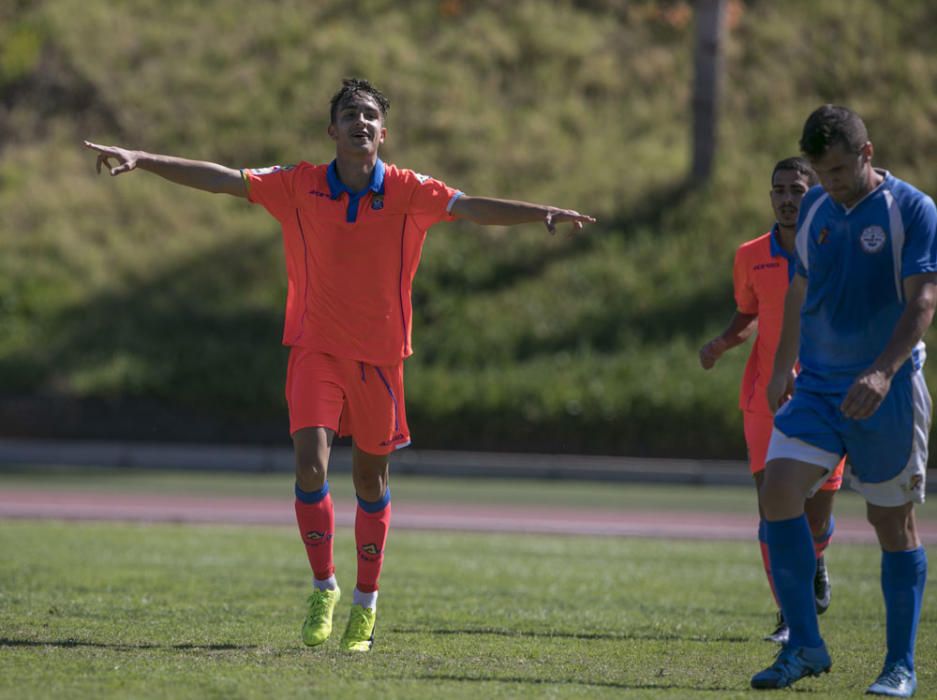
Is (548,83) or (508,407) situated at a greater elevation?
(548,83)

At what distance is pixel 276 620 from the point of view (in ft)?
25.2

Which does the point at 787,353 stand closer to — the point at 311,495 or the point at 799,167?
the point at 799,167

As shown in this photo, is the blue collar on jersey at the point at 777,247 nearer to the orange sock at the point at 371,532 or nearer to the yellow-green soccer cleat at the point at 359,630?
the orange sock at the point at 371,532

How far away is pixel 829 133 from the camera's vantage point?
18.1ft

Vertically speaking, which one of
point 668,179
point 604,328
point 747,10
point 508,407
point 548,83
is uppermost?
point 747,10

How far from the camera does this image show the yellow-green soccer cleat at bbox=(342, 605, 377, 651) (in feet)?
22.0

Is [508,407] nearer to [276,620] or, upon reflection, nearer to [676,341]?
[676,341]

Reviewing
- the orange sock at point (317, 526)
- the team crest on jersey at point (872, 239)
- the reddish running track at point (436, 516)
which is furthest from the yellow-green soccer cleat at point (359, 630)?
the reddish running track at point (436, 516)

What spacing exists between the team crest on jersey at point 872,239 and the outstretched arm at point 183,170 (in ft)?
9.71

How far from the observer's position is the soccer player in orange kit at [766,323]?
7.71 m

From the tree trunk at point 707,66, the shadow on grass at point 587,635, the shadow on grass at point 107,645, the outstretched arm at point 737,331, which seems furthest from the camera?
the tree trunk at point 707,66

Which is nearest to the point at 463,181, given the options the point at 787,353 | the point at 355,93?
the point at 355,93

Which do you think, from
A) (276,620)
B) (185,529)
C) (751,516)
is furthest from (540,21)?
(276,620)

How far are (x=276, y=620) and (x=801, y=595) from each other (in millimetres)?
3044
